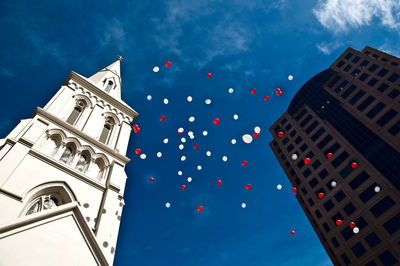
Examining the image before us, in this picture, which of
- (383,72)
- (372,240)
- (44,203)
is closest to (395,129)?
(383,72)

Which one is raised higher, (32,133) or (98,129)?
(98,129)

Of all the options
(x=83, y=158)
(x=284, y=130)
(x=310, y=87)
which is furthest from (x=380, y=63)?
(x=83, y=158)

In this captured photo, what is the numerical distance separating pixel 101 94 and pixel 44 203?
1219 cm

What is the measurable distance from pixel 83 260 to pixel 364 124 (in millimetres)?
48901

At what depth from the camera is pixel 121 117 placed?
68.7 feet

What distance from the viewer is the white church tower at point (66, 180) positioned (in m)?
6.73

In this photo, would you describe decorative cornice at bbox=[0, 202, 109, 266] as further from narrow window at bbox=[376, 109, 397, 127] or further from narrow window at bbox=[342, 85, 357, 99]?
narrow window at bbox=[342, 85, 357, 99]

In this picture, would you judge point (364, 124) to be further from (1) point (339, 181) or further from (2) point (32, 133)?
(2) point (32, 133)

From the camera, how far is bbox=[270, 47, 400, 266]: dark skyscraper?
104 feet

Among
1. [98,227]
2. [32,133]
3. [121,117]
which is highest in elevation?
[121,117]

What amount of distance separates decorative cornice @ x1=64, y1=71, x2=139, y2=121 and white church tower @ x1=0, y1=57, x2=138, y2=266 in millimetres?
80

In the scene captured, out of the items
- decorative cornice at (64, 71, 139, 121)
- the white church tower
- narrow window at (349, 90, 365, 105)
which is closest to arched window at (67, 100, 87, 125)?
the white church tower

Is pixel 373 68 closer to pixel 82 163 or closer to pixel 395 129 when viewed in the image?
pixel 395 129

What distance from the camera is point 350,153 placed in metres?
40.2
